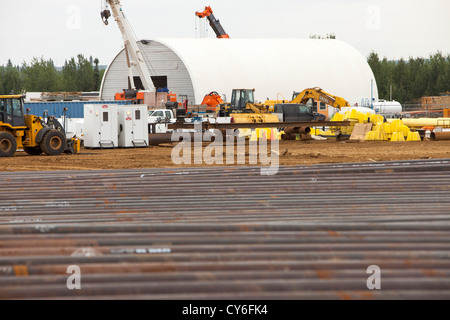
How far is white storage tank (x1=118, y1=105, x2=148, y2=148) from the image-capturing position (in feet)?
93.2

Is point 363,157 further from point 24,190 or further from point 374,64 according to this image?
point 374,64

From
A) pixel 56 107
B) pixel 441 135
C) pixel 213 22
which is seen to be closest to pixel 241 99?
pixel 441 135

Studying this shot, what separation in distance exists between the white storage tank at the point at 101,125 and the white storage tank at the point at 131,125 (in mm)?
348

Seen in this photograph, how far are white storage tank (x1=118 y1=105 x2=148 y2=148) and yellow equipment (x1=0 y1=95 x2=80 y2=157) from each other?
3.49m

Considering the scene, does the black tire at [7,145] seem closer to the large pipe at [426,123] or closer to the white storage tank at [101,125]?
the white storage tank at [101,125]

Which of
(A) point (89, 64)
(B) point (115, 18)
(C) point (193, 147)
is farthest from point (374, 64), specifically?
(C) point (193, 147)

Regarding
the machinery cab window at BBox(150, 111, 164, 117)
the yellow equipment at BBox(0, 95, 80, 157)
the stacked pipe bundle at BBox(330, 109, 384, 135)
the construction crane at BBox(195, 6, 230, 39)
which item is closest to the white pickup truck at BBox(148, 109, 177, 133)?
the machinery cab window at BBox(150, 111, 164, 117)

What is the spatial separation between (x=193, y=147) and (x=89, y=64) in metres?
57.3

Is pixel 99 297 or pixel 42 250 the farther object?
pixel 42 250

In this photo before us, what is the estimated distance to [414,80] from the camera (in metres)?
71.2

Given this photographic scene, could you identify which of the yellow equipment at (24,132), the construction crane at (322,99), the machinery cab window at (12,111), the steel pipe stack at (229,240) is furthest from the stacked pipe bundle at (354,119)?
the steel pipe stack at (229,240)

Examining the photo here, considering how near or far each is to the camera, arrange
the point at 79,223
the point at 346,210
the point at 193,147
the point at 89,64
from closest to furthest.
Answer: the point at 79,223, the point at 346,210, the point at 193,147, the point at 89,64

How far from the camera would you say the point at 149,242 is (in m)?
6.26

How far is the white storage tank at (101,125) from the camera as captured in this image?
27859 millimetres
